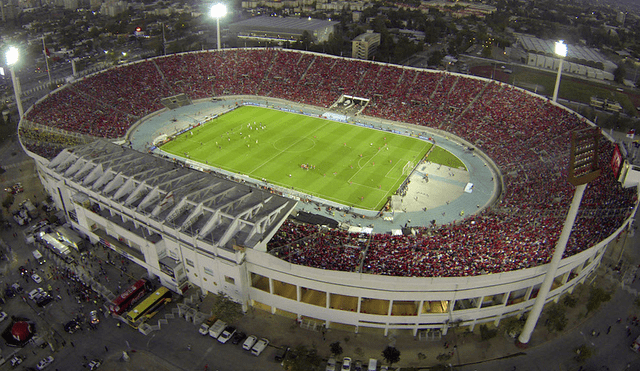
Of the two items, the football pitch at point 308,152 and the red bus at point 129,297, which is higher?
the football pitch at point 308,152

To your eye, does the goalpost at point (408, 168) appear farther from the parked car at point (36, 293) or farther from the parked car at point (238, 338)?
the parked car at point (36, 293)

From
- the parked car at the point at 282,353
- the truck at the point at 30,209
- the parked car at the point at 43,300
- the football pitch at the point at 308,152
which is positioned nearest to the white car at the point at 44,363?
the parked car at the point at 43,300

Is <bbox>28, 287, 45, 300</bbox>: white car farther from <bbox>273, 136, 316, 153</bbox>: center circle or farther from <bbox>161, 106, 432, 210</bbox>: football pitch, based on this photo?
<bbox>273, 136, 316, 153</bbox>: center circle

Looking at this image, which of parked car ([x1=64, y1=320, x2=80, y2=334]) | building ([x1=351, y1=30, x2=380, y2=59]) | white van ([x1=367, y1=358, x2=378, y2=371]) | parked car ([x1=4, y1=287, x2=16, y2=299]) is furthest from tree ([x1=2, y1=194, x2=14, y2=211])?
building ([x1=351, y1=30, x2=380, y2=59])

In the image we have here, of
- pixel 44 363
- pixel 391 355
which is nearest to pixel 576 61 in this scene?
pixel 391 355

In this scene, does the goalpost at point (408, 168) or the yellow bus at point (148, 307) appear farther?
the goalpost at point (408, 168)

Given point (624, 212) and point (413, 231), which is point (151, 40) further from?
point (624, 212)
